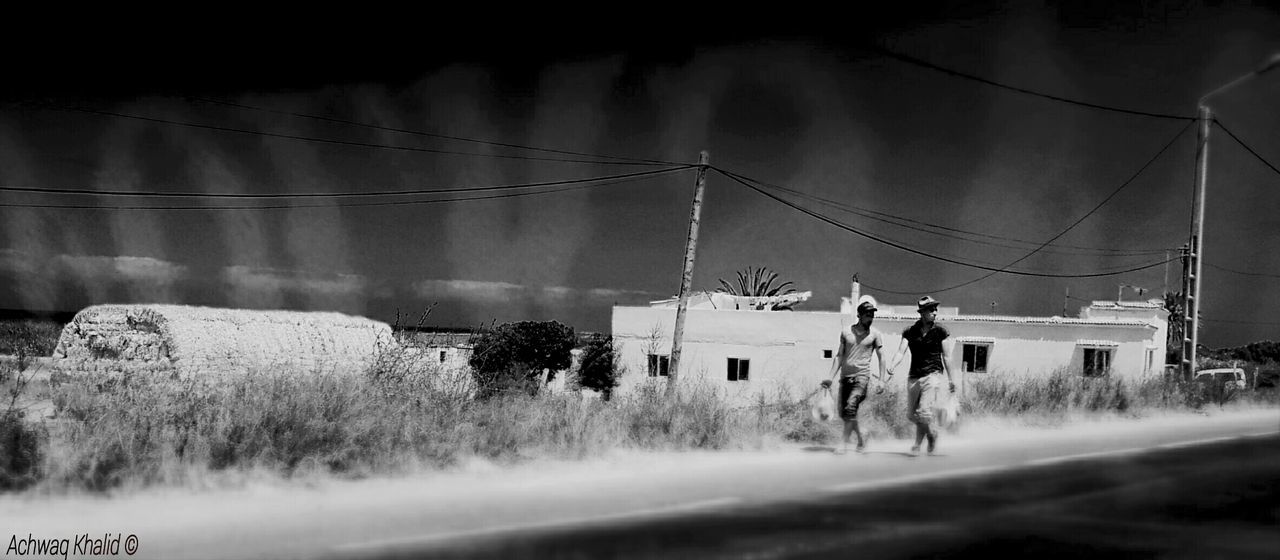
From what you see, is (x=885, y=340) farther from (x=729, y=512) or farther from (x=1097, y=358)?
(x=729, y=512)

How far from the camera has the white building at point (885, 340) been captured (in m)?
38.5

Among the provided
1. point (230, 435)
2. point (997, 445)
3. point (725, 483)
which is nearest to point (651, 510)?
point (725, 483)

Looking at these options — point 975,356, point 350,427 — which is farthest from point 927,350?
point 975,356

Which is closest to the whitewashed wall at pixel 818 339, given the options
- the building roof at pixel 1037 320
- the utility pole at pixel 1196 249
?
the building roof at pixel 1037 320

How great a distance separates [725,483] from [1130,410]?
985 cm

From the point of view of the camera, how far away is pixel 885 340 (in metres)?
41.2

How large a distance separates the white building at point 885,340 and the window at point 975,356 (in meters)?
0.05

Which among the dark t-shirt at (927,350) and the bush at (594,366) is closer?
the dark t-shirt at (927,350)

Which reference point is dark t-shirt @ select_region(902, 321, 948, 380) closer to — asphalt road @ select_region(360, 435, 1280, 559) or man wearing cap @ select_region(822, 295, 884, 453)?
man wearing cap @ select_region(822, 295, 884, 453)

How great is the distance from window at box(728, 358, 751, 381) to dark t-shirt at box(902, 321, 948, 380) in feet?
114

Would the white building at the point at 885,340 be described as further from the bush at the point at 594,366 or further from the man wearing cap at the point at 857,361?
the man wearing cap at the point at 857,361

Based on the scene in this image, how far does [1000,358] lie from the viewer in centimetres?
4003

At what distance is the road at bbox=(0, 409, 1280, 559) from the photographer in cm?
516

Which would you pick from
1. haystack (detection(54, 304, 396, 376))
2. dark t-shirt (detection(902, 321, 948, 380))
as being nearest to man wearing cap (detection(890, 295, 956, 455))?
dark t-shirt (detection(902, 321, 948, 380))
